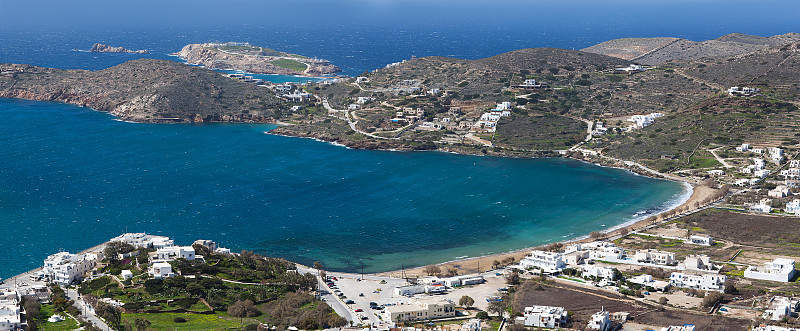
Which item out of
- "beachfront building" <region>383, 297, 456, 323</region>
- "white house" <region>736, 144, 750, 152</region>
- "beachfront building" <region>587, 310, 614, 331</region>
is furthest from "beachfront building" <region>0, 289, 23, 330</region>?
"white house" <region>736, 144, 750, 152</region>

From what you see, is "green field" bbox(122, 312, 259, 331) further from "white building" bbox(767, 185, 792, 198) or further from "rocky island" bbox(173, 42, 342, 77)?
"rocky island" bbox(173, 42, 342, 77)

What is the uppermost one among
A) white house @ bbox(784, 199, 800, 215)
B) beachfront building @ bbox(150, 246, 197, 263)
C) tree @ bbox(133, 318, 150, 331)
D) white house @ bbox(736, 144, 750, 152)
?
white house @ bbox(736, 144, 750, 152)

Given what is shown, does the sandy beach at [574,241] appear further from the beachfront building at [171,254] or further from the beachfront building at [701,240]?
the beachfront building at [171,254]

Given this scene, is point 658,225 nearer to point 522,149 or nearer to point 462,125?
point 522,149

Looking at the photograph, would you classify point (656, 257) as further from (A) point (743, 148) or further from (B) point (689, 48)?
(B) point (689, 48)

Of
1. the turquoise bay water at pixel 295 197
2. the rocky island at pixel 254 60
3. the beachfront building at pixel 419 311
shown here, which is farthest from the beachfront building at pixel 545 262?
the rocky island at pixel 254 60

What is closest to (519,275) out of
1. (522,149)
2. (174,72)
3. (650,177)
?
(650,177)
